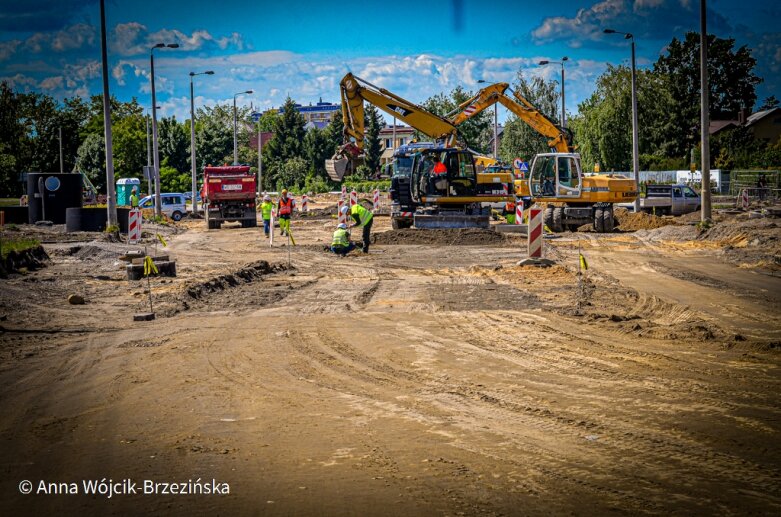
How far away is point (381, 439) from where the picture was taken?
711cm

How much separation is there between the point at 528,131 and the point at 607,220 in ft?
143

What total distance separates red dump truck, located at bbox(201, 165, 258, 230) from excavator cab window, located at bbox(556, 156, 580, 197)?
15.7 metres

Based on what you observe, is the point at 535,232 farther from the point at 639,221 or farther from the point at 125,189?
the point at 125,189

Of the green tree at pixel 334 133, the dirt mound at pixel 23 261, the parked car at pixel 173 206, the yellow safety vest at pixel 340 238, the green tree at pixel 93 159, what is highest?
the green tree at pixel 334 133

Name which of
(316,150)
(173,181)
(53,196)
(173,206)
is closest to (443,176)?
(53,196)

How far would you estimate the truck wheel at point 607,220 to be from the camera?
34.2m

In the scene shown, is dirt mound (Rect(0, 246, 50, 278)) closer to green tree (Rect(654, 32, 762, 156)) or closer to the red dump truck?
the red dump truck

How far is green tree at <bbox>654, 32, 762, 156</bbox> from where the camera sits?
266 feet

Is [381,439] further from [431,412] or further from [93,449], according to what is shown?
[93,449]

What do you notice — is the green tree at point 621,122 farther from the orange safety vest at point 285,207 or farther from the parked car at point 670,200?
the orange safety vest at point 285,207

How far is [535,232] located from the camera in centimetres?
2009

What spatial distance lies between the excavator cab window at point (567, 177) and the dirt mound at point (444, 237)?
506 centimetres

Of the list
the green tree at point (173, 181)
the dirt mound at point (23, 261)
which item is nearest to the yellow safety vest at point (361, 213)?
the dirt mound at point (23, 261)

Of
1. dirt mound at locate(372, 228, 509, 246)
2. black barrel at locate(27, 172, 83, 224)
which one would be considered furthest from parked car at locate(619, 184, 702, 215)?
black barrel at locate(27, 172, 83, 224)
